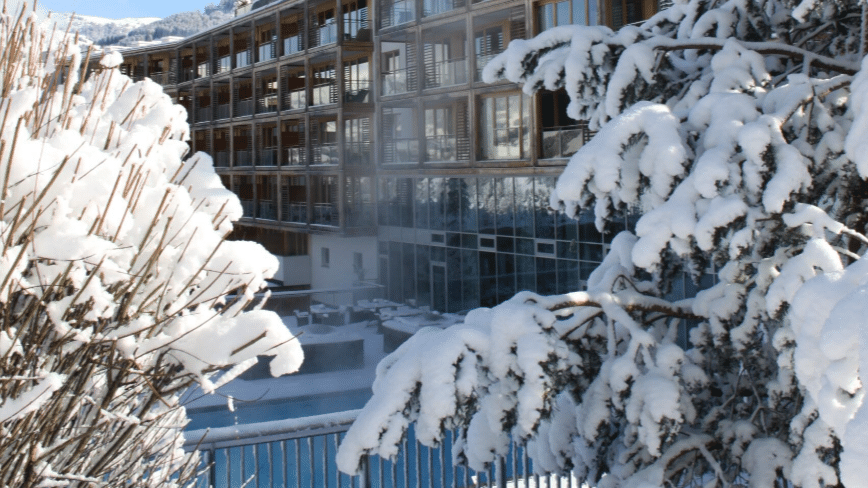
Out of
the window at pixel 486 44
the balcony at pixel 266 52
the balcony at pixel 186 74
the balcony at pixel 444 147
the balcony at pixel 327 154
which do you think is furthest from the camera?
the balcony at pixel 186 74

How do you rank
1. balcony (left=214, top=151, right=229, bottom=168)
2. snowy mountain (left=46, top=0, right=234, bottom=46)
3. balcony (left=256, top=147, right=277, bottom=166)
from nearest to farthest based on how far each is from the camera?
balcony (left=256, top=147, right=277, bottom=166)
balcony (left=214, top=151, right=229, bottom=168)
snowy mountain (left=46, top=0, right=234, bottom=46)

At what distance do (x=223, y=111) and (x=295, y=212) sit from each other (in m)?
8.97

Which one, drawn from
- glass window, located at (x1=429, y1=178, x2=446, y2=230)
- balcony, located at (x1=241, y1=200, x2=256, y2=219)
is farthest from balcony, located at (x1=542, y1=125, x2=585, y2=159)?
balcony, located at (x1=241, y1=200, x2=256, y2=219)

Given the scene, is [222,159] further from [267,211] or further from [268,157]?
[267,211]

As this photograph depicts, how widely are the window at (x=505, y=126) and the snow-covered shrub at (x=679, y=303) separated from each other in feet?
54.6

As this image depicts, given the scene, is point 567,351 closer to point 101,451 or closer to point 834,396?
point 834,396

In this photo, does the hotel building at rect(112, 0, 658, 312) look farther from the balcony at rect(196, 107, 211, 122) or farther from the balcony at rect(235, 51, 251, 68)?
the balcony at rect(196, 107, 211, 122)

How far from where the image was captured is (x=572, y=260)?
66.3 feet

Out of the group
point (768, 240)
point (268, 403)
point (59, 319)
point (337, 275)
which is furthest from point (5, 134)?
point (337, 275)

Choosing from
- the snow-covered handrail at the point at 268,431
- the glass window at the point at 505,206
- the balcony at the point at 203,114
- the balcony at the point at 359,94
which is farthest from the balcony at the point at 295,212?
the snow-covered handrail at the point at 268,431

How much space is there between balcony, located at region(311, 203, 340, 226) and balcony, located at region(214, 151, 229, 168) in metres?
9.79

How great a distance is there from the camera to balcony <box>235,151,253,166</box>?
127ft

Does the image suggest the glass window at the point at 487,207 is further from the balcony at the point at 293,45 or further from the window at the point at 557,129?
the balcony at the point at 293,45

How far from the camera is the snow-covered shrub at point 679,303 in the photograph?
167 inches
